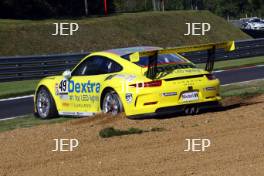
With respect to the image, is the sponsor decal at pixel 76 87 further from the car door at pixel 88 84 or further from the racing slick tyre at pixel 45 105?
the racing slick tyre at pixel 45 105

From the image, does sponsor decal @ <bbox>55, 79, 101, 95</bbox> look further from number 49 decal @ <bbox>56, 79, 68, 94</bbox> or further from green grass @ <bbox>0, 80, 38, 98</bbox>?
green grass @ <bbox>0, 80, 38, 98</bbox>

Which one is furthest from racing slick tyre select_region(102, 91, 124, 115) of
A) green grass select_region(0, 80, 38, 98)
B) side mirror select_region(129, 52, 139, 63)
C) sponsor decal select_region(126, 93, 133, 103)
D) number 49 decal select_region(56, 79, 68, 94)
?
green grass select_region(0, 80, 38, 98)

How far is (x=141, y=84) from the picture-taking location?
485 inches

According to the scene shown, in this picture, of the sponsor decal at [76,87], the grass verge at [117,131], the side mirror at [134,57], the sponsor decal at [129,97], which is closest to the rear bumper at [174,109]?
the sponsor decal at [129,97]

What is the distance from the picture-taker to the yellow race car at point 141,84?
12.3 metres

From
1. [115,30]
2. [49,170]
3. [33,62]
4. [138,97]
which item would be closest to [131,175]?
[49,170]

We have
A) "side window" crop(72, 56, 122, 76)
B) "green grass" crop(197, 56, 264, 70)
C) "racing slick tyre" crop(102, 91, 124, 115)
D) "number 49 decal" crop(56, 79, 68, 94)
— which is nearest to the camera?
"racing slick tyre" crop(102, 91, 124, 115)

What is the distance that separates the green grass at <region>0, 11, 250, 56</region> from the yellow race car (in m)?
27.8

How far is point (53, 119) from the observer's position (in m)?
14.7

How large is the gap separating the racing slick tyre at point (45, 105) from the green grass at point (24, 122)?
0.18 metres

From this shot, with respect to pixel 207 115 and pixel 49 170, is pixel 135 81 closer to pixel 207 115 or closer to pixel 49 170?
pixel 207 115

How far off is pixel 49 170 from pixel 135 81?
409 centimetres

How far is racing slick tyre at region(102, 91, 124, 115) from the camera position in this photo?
498 inches

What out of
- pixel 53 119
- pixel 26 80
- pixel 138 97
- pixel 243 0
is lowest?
pixel 243 0
